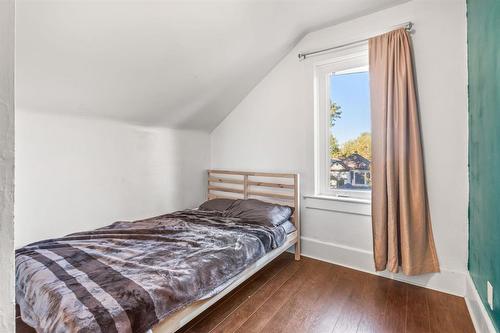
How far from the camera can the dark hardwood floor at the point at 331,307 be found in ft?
5.70

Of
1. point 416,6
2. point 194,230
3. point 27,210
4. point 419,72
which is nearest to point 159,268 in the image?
point 194,230

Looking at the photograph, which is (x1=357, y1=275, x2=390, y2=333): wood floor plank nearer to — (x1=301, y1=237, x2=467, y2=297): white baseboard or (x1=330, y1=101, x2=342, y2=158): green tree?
(x1=301, y1=237, x2=467, y2=297): white baseboard

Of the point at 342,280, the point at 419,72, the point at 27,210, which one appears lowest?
the point at 342,280

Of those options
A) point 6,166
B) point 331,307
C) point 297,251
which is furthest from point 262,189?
point 6,166

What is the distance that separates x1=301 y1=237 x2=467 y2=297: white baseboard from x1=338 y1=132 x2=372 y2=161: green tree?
3.16 ft

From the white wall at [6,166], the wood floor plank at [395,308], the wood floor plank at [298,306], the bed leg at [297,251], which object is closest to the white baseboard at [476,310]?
the wood floor plank at [395,308]

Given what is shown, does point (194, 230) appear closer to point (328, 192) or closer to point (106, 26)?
point (328, 192)

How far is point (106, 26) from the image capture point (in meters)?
1.80

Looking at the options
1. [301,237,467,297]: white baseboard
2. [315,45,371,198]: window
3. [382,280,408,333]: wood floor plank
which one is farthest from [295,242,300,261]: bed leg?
[382,280,408,333]: wood floor plank

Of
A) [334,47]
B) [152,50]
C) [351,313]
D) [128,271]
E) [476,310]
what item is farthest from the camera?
[334,47]

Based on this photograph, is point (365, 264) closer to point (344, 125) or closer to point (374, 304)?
point (374, 304)

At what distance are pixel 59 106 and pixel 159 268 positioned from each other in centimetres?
167

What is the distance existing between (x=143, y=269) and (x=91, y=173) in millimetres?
1404

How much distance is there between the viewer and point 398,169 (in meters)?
2.25
